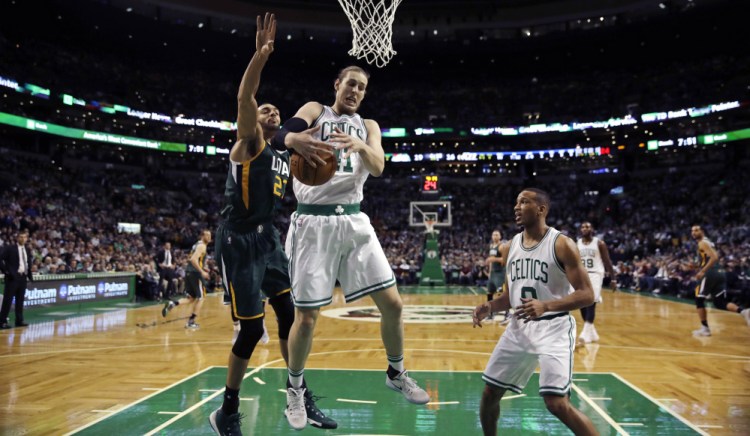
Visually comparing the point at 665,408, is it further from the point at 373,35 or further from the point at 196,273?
the point at 196,273

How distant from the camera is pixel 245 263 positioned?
4273 mm

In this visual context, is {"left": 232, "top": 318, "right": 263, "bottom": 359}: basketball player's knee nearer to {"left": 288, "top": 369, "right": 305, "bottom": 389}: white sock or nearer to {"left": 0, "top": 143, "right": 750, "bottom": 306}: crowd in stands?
{"left": 288, "top": 369, "right": 305, "bottom": 389}: white sock

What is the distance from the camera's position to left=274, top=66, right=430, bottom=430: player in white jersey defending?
3.93 m

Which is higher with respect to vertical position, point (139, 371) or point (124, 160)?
point (124, 160)

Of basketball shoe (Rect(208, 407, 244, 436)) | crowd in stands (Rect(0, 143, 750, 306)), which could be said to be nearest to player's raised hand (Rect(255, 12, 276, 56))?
basketball shoe (Rect(208, 407, 244, 436))

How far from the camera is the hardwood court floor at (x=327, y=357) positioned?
542 cm

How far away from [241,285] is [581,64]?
138ft

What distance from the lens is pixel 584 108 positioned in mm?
40250

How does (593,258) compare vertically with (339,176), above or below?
below

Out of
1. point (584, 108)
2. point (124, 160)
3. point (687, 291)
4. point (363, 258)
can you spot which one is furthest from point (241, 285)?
point (584, 108)

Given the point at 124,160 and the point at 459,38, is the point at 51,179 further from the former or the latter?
the point at 459,38

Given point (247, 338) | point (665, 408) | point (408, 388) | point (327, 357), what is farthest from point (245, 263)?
point (327, 357)

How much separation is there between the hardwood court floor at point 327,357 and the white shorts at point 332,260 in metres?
2.05

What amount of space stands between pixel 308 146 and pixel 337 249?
0.84 m
